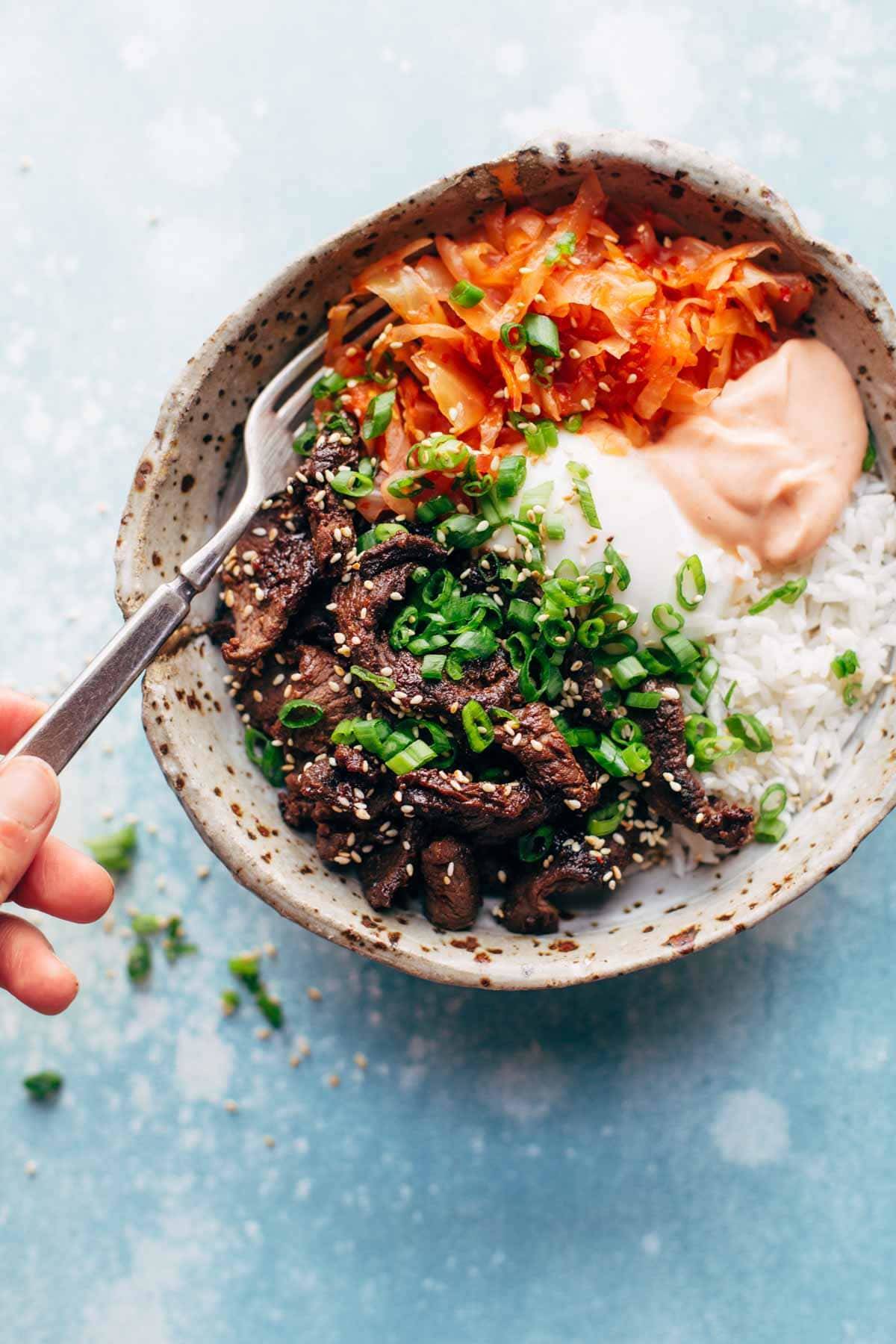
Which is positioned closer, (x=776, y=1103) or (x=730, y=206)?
(x=730, y=206)

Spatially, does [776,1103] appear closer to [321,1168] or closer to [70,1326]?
[321,1168]

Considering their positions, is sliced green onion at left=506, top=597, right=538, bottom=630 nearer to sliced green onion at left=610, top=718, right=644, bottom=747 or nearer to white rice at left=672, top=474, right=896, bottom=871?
sliced green onion at left=610, top=718, right=644, bottom=747

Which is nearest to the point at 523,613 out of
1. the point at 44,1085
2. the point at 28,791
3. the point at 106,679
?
the point at 106,679

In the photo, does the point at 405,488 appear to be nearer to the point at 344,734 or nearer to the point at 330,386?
the point at 330,386

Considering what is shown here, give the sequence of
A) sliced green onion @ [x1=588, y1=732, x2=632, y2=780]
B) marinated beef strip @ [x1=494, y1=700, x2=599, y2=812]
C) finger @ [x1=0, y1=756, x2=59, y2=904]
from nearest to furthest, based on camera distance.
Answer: finger @ [x1=0, y1=756, x2=59, y2=904] → marinated beef strip @ [x1=494, y1=700, x2=599, y2=812] → sliced green onion @ [x1=588, y1=732, x2=632, y2=780]

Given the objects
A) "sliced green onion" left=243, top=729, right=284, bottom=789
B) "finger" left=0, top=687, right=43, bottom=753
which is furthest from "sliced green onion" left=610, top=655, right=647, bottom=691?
"finger" left=0, top=687, right=43, bottom=753

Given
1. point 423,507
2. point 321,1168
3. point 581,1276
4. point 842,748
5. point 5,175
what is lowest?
point 581,1276

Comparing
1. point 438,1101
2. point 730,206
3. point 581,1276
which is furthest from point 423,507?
point 581,1276
